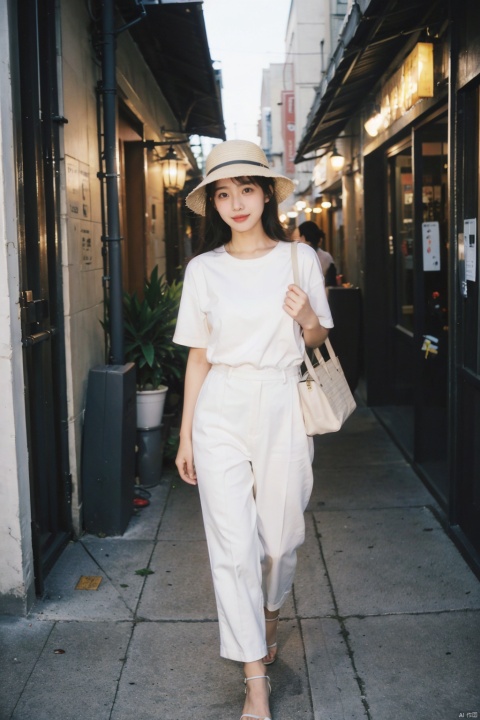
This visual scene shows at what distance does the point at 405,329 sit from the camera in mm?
7754

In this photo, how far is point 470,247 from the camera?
421 centimetres

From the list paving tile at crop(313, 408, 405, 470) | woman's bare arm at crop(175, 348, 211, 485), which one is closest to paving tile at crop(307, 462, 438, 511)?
paving tile at crop(313, 408, 405, 470)

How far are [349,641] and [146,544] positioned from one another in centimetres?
162

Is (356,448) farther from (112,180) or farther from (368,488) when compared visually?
(112,180)

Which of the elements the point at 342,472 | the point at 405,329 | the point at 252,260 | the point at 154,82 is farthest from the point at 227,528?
the point at 154,82

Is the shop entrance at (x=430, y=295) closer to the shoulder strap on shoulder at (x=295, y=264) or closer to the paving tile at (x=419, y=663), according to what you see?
the paving tile at (x=419, y=663)

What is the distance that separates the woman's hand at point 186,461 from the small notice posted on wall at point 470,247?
6.34ft

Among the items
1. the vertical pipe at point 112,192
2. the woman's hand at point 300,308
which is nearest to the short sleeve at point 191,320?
the woman's hand at point 300,308

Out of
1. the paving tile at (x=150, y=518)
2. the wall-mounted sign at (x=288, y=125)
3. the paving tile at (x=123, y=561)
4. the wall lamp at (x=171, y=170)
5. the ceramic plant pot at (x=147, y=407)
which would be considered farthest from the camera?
the wall-mounted sign at (x=288, y=125)

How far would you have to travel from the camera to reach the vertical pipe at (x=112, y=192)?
5102 mm

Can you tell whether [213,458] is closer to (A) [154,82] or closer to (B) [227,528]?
(B) [227,528]

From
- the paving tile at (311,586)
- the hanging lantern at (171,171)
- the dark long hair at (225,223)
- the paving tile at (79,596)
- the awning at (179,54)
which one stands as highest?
the awning at (179,54)

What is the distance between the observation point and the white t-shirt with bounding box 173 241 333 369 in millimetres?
2924

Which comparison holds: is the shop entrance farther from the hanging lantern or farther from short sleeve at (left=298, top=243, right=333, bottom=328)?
the hanging lantern
